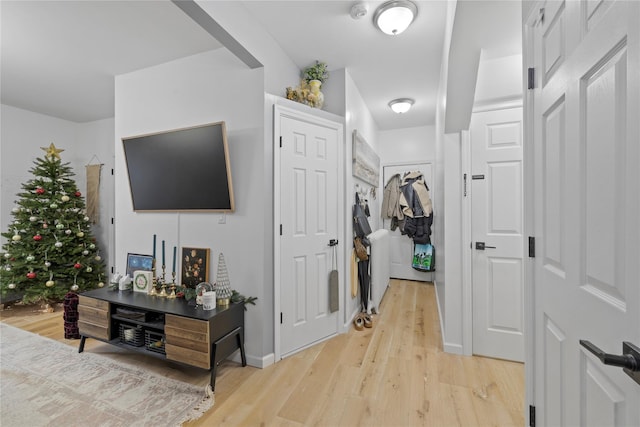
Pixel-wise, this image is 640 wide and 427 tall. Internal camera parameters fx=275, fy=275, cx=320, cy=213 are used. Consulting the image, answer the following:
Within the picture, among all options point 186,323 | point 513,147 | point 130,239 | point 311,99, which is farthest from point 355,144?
point 130,239

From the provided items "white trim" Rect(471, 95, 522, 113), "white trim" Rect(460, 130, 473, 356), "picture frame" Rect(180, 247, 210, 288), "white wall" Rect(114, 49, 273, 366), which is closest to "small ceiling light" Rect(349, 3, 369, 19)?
"white wall" Rect(114, 49, 273, 366)

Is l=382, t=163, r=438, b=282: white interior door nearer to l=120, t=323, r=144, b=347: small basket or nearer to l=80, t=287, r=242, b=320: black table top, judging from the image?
l=80, t=287, r=242, b=320: black table top

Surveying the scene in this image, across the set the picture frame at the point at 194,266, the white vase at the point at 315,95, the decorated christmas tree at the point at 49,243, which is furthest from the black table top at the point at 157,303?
the white vase at the point at 315,95

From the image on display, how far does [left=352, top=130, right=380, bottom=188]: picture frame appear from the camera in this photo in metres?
3.05

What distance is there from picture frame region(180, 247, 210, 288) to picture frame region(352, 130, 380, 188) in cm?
177

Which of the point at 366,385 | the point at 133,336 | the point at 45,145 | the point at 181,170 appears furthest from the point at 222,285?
the point at 45,145

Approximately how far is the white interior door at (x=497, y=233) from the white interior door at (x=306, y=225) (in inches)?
49.2

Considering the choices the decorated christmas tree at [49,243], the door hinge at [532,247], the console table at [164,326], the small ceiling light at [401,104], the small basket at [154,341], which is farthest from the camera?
the small ceiling light at [401,104]

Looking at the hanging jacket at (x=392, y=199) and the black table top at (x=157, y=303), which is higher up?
the hanging jacket at (x=392, y=199)

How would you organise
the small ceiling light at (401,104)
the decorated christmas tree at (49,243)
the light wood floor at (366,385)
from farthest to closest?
1. the small ceiling light at (401,104)
2. the decorated christmas tree at (49,243)
3. the light wood floor at (366,385)

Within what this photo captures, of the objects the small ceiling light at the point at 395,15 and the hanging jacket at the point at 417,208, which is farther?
the hanging jacket at the point at 417,208

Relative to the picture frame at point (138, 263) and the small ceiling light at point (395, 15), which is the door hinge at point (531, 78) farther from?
the picture frame at point (138, 263)

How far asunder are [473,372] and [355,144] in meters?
2.32

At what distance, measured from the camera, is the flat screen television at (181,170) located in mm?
2232
